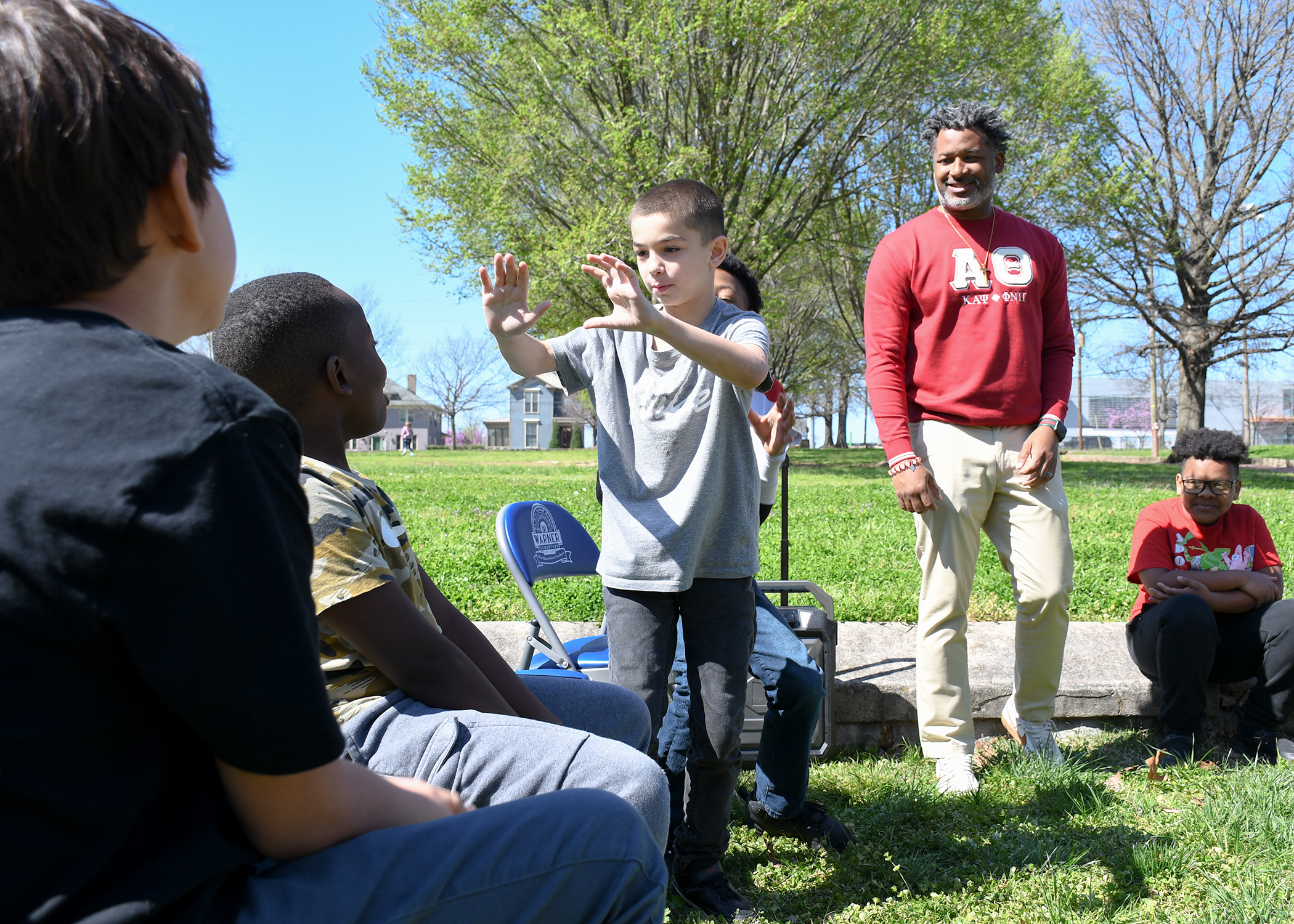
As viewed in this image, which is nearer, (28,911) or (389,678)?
(28,911)

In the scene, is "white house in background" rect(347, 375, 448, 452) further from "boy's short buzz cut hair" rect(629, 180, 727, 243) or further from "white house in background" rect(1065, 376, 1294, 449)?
"boy's short buzz cut hair" rect(629, 180, 727, 243)

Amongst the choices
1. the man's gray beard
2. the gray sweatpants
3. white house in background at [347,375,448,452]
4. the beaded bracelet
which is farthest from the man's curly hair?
white house in background at [347,375,448,452]

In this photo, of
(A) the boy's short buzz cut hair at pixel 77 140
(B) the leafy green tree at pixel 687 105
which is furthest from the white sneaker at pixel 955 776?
(B) the leafy green tree at pixel 687 105

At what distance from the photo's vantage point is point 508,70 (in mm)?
16578

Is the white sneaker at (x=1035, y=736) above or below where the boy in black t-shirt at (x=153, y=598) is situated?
below

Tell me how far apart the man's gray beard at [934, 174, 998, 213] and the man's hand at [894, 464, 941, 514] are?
1053 millimetres

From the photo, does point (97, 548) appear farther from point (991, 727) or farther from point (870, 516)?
point (870, 516)

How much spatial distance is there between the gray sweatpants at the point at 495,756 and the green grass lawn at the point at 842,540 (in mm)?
3626

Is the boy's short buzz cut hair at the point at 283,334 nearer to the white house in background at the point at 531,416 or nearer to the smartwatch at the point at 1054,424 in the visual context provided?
the smartwatch at the point at 1054,424

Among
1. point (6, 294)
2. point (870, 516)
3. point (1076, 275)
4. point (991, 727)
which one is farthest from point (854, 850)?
point (1076, 275)

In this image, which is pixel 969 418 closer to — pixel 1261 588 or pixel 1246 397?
pixel 1261 588

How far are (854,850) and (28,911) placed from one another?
2613mm

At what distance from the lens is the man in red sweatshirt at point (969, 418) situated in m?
3.64

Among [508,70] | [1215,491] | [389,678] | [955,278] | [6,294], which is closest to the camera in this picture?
[6,294]
